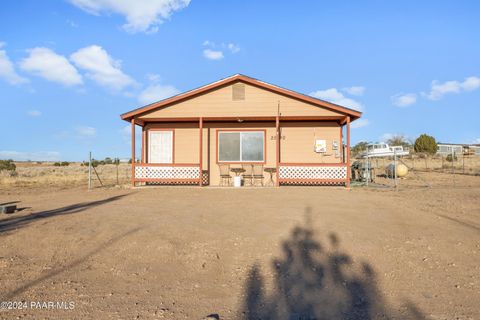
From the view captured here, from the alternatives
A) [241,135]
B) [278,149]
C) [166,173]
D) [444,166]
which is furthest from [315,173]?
[444,166]

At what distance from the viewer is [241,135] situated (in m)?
14.4

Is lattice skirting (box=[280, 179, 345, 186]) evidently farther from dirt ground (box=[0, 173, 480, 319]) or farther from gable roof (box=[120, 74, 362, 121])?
dirt ground (box=[0, 173, 480, 319])

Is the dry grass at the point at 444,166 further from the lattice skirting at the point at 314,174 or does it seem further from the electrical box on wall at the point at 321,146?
the lattice skirting at the point at 314,174

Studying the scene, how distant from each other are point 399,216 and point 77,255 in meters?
6.07

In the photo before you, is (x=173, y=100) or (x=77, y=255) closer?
(x=77, y=255)

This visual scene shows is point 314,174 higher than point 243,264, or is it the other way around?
point 314,174

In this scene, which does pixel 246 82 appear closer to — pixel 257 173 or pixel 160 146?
pixel 257 173

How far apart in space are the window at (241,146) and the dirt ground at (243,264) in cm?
655

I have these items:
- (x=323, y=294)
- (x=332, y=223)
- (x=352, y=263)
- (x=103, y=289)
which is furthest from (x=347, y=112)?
(x=103, y=289)

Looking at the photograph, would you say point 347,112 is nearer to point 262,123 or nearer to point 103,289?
point 262,123

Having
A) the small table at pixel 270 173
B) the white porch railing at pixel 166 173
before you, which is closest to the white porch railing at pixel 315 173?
the small table at pixel 270 173

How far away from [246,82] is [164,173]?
4.84m

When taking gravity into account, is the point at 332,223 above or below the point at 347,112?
below

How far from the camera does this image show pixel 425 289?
12.0ft
